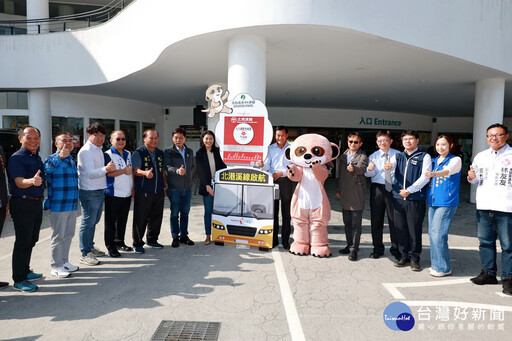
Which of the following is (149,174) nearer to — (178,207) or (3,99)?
(178,207)

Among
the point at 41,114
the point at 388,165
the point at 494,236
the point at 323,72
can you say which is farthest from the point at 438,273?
the point at 41,114

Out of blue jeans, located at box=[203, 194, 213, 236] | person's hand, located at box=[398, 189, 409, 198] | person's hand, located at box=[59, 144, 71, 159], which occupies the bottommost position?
blue jeans, located at box=[203, 194, 213, 236]

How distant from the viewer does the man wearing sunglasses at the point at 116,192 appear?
4578mm

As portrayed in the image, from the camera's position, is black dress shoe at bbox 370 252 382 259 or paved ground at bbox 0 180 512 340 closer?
paved ground at bbox 0 180 512 340

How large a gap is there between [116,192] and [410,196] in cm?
399

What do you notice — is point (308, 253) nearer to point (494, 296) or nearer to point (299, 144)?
point (299, 144)

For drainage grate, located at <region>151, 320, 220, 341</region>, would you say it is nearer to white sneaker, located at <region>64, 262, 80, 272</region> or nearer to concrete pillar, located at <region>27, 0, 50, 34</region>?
white sneaker, located at <region>64, 262, 80, 272</region>

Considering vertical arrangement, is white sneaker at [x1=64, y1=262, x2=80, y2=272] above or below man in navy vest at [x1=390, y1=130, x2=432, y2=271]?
below

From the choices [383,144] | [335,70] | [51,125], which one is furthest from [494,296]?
[51,125]

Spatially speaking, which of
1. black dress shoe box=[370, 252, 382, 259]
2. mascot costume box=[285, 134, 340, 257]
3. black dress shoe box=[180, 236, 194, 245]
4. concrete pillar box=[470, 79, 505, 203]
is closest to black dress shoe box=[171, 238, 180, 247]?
black dress shoe box=[180, 236, 194, 245]

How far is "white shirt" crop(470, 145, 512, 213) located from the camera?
366cm

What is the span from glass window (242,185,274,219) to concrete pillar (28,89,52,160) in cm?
1007

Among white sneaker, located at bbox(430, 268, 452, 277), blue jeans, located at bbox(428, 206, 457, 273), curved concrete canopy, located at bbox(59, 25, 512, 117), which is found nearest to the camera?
blue jeans, located at bbox(428, 206, 457, 273)

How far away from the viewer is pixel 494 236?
12.7 feet
